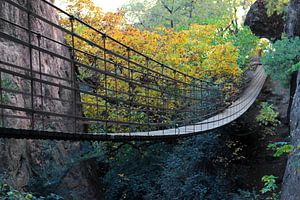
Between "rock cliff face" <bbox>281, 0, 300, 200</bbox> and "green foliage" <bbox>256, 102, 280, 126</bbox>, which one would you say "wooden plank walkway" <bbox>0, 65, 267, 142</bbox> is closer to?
"green foliage" <bbox>256, 102, 280, 126</bbox>

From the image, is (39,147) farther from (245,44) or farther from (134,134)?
(245,44)

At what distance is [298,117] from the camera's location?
4.53 metres

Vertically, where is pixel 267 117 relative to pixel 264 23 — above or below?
below

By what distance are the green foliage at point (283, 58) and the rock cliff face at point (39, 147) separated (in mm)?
3803

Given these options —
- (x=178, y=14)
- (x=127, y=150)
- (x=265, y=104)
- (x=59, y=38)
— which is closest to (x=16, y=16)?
(x=59, y=38)

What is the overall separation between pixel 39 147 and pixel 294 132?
328 centimetres

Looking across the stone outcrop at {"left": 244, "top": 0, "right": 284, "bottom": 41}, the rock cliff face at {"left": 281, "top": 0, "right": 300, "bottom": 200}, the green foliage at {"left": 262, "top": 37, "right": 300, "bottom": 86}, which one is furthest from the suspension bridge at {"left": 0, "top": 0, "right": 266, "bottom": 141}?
the stone outcrop at {"left": 244, "top": 0, "right": 284, "bottom": 41}

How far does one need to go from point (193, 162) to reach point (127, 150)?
145cm

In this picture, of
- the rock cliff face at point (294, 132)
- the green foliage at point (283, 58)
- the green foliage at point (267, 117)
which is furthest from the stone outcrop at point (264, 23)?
the green foliage at point (283, 58)

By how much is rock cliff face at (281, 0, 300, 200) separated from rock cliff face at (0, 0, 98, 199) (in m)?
2.41

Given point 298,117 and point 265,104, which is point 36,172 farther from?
point 265,104

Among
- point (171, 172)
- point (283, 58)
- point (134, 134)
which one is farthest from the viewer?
point (283, 58)

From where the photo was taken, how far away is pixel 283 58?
7.09 m

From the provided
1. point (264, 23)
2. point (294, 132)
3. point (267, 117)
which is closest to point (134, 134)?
point (294, 132)
